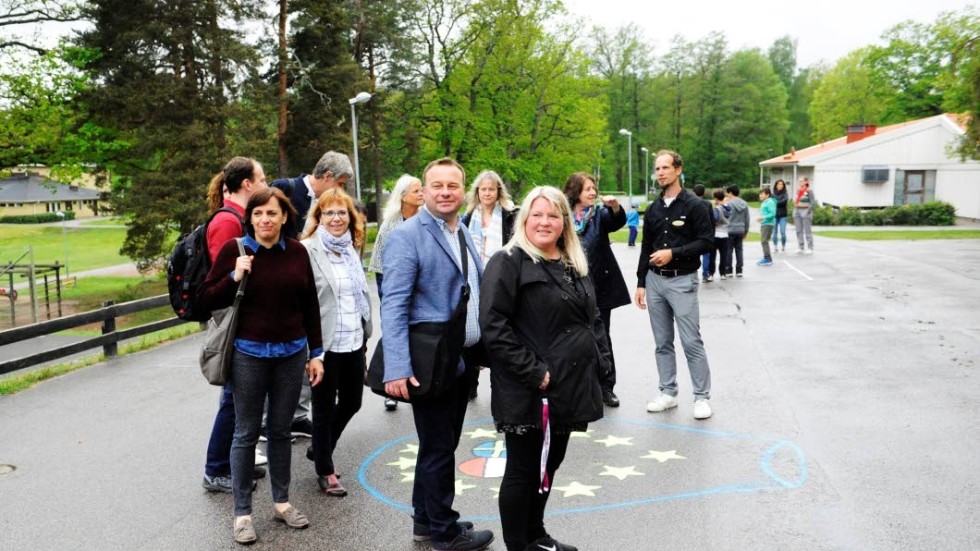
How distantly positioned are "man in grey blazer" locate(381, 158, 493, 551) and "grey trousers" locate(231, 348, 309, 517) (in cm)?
83

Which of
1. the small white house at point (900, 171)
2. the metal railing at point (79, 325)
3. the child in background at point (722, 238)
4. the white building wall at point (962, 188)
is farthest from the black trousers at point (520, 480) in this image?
the small white house at point (900, 171)

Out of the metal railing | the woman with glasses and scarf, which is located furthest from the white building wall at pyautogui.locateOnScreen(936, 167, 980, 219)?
the woman with glasses and scarf

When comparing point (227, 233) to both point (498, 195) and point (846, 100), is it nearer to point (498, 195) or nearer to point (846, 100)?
point (498, 195)

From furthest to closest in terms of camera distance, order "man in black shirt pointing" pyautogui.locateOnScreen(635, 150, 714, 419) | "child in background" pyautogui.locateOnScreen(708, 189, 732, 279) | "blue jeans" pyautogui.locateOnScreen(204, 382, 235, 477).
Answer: "child in background" pyautogui.locateOnScreen(708, 189, 732, 279), "man in black shirt pointing" pyautogui.locateOnScreen(635, 150, 714, 419), "blue jeans" pyautogui.locateOnScreen(204, 382, 235, 477)

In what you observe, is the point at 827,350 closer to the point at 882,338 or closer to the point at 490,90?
the point at 882,338

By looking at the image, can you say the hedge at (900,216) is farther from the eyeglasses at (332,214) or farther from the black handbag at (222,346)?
the black handbag at (222,346)

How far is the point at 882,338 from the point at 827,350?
1106mm

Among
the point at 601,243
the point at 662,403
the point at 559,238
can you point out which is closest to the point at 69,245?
the point at 601,243

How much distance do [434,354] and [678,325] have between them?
3294 mm

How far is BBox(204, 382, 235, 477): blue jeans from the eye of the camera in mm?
4832

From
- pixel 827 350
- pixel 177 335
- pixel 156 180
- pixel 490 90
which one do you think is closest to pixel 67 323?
pixel 177 335

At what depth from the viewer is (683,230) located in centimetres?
638

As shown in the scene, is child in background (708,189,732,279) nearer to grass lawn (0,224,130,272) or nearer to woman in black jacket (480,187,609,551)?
woman in black jacket (480,187,609,551)

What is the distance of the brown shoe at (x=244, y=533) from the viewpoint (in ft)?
13.8
